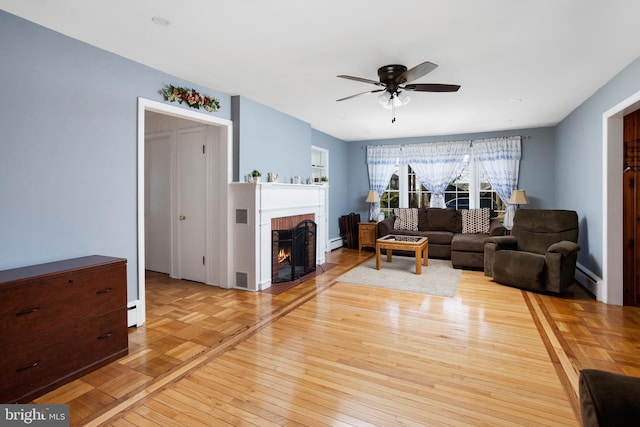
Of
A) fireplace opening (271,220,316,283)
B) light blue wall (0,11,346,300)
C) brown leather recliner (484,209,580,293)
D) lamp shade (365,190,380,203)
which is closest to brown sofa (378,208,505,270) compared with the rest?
brown leather recliner (484,209,580,293)

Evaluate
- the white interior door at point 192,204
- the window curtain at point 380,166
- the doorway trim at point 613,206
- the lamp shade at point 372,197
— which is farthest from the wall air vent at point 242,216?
the doorway trim at point 613,206

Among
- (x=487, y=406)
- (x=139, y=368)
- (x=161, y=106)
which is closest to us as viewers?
(x=487, y=406)

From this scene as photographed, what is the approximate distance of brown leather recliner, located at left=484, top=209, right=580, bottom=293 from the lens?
3945 mm

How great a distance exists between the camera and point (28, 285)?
2.02 m

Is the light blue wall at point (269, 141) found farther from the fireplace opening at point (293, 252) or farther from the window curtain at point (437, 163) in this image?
the window curtain at point (437, 163)

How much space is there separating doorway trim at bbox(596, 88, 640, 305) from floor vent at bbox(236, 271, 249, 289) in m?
4.23

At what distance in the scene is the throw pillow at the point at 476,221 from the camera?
20.2ft

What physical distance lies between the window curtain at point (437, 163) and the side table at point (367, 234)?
1.44 meters

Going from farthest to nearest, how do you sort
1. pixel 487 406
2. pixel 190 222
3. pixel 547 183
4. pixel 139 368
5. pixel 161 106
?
pixel 547 183 < pixel 190 222 < pixel 161 106 < pixel 139 368 < pixel 487 406

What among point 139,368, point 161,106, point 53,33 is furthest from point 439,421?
point 53,33

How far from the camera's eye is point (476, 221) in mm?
6211

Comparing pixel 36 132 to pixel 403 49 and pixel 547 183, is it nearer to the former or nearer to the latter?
pixel 403 49

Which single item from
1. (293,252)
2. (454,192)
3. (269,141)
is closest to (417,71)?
(269,141)

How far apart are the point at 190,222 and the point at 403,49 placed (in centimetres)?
347
